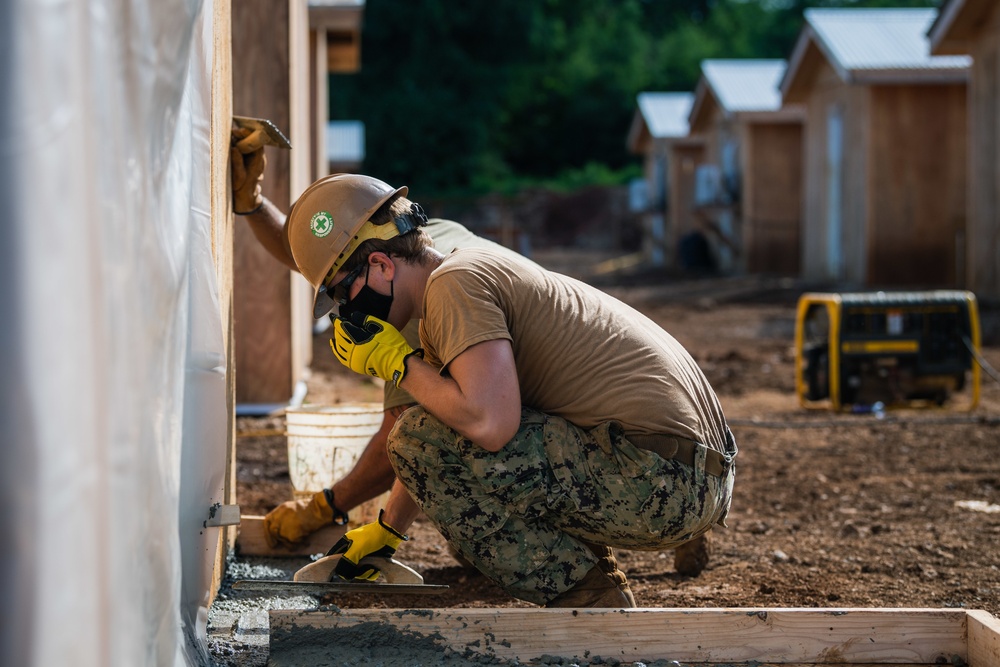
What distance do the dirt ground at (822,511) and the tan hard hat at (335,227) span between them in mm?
1032

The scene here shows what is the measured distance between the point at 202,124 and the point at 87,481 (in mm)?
1280

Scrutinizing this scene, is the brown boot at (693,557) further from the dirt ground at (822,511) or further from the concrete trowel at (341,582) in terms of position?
the concrete trowel at (341,582)

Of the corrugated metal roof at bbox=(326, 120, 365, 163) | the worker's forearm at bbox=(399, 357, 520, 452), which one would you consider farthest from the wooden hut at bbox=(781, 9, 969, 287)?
the worker's forearm at bbox=(399, 357, 520, 452)

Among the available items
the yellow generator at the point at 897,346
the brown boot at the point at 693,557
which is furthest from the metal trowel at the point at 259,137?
the yellow generator at the point at 897,346

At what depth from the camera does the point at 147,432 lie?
167cm

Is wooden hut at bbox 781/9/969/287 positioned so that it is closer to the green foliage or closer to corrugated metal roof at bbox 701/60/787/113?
corrugated metal roof at bbox 701/60/787/113

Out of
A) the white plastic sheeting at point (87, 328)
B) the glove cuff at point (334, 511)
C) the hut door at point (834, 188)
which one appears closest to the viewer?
the white plastic sheeting at point (87, 328)

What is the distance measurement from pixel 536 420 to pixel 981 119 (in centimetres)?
1083

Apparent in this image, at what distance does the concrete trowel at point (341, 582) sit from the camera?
2949 millimetres

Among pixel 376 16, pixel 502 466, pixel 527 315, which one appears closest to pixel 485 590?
pixel 502 466

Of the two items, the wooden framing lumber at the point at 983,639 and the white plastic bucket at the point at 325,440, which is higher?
the white plastic bucket at the point at 325,440

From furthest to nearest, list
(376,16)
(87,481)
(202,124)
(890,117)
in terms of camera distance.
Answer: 1. (376,16)
2. (890,117)
3. (202,124)
4. (87,481)

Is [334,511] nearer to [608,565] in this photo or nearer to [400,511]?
[400,511]

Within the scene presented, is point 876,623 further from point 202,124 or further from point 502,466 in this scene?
point 202,124
